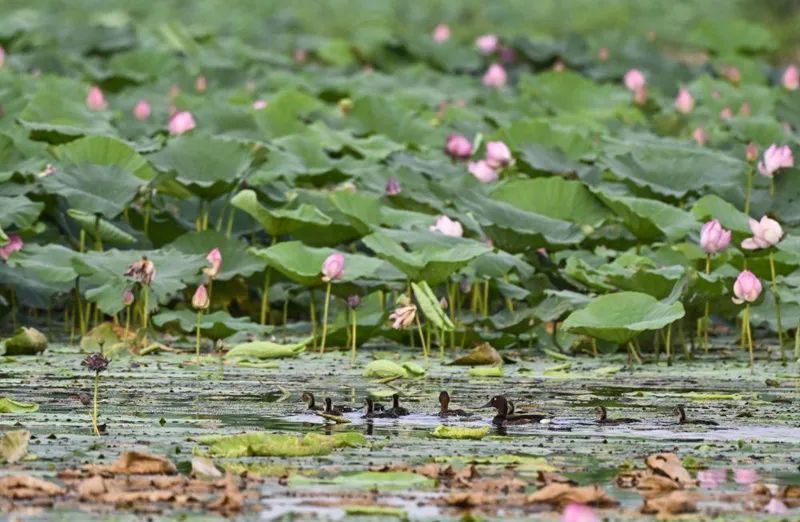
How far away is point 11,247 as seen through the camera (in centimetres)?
Answer: 597

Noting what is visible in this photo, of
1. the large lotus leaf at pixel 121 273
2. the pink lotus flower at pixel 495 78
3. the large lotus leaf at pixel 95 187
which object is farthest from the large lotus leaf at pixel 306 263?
the pink lotus flower at pixel 495 78

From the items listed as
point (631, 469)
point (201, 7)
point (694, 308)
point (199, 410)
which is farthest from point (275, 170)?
point (201, 7)

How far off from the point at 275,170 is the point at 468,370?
187 cm

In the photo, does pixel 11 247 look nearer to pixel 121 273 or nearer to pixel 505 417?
pixel 121 273

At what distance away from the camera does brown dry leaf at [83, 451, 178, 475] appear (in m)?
3.22

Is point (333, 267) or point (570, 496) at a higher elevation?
point (333, 267)

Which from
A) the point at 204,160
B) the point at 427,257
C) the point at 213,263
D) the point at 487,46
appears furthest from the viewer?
the point at 487,46

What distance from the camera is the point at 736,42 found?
14.7m

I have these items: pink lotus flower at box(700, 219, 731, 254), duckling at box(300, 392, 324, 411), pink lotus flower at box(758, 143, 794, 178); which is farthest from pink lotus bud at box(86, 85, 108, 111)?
duckling at box(300, 392, 324, 411)

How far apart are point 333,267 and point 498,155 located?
6.55ft

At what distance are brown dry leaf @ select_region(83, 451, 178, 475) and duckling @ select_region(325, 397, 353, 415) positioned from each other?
86 centimetres

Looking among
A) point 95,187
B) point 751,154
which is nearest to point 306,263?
point 95,187

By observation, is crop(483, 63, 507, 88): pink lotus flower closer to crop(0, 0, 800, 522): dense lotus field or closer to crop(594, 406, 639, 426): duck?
crop(0, 0, 800, 522): dense lotus field

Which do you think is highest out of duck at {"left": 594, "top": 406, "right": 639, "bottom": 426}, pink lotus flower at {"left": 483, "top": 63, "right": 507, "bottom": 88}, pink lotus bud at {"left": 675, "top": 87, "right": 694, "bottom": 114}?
pink lotus flower at {"left": 483, "top": 63, "right": 507, "bottom": 88}
